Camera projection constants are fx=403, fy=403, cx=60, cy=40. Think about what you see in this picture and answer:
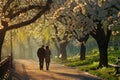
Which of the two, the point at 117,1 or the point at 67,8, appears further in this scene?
the point at 67,8

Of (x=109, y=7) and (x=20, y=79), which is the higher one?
(x=109, y=7)

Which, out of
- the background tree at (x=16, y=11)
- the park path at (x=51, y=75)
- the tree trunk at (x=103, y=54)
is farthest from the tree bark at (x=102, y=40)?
the background tree at (x=16, y=11)

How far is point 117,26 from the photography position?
32.1 m

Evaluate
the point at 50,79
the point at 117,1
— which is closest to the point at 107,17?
the point at 117,1

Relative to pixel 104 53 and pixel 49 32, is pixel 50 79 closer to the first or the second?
pixel 104 53

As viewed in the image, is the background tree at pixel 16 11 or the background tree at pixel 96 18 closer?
the background tree at pixel 16 11

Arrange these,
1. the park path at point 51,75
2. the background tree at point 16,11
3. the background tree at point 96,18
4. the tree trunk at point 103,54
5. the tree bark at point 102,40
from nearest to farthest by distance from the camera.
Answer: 1. the background tree at point 16,11
2. the park path at point 51,75
3. the background tree at point 96,18
4. the tree bark at point 102,40
5. the tree trunk at point 103,54

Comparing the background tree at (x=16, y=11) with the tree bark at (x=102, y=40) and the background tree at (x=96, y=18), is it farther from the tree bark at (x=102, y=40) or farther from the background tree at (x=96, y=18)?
the tree bark at (x=102, y=40)

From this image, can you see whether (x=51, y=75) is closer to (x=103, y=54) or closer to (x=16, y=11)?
(x=16, y=11)

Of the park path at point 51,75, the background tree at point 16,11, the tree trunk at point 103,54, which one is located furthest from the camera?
the tree trunk at point 103,54

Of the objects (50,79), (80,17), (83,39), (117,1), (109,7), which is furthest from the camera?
(83,39)

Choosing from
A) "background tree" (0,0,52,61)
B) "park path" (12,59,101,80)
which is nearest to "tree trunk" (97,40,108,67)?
"park path" (12,59,101,80)

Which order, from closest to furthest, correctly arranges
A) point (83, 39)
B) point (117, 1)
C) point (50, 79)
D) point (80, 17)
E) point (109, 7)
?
point (50, 79) → point (117, 1) → point (109, 7) → point (80, 17) → point (83, 39)

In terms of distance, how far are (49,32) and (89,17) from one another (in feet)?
97.2
